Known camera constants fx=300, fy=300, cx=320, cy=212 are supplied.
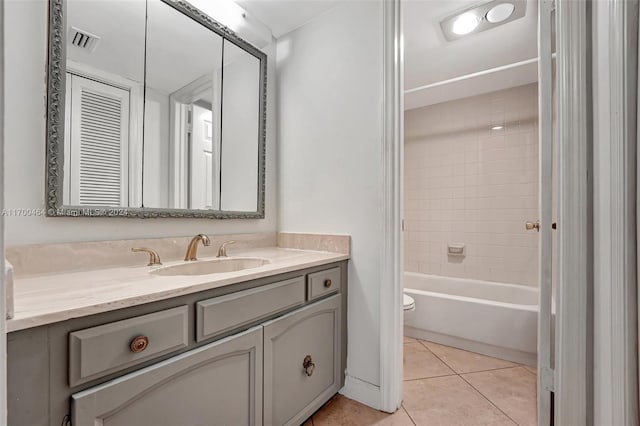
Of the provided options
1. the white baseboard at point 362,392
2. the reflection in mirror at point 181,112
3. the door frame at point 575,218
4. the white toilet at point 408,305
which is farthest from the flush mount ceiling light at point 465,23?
the white baseboard at point 362,392

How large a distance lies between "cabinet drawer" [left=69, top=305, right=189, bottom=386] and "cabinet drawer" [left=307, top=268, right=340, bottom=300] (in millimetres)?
603

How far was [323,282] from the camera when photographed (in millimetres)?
1448

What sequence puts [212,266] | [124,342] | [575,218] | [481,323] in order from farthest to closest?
[481,323] < [212,266] < [575,218] < [124,342]

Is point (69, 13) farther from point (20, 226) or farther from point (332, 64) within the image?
point (332, 64)

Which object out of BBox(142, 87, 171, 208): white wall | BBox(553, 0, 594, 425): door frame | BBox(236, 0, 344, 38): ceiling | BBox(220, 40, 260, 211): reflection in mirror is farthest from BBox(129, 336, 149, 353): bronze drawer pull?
BBox(236, 0, 344, 38): ceiling

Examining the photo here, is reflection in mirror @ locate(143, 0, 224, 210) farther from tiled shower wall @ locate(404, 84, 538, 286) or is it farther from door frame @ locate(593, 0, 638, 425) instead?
tiled shower wall @ locate(404, 84, 538, 286)

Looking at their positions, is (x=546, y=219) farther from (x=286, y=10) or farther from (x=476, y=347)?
(x=286, y=10)

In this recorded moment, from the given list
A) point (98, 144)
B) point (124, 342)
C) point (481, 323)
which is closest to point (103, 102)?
point (98, 144)

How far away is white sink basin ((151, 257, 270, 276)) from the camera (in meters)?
1.28

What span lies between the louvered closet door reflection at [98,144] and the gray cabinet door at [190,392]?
0.73 meters

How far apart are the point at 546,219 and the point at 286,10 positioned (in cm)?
173

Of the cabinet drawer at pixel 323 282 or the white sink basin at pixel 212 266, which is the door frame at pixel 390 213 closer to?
the cabinet drawer at pixel 323 282

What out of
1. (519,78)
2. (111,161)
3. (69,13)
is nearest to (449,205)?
(519,78)

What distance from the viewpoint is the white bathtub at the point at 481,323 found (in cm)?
195
